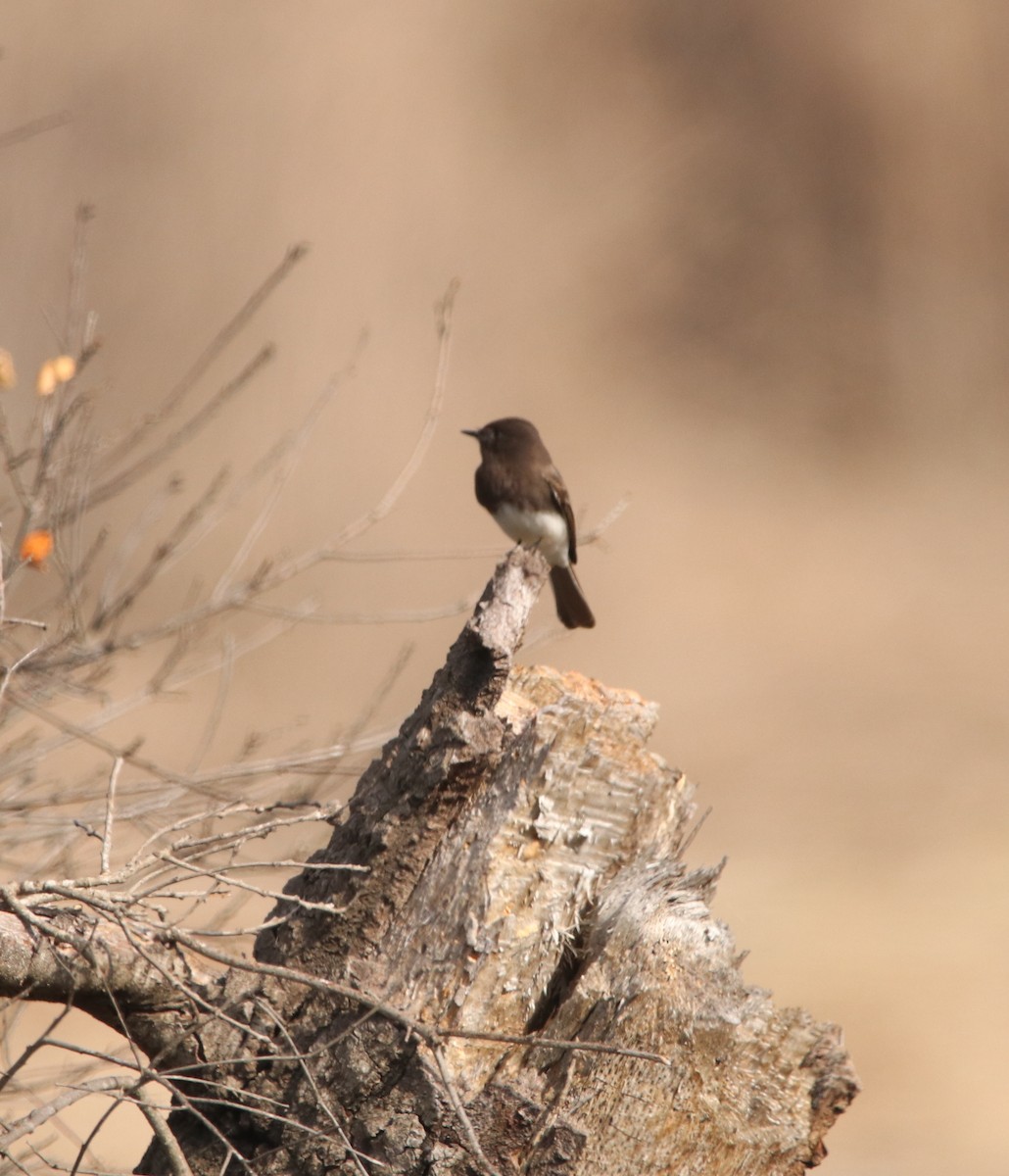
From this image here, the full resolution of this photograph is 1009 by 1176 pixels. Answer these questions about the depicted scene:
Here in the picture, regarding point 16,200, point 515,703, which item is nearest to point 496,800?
point 515,703

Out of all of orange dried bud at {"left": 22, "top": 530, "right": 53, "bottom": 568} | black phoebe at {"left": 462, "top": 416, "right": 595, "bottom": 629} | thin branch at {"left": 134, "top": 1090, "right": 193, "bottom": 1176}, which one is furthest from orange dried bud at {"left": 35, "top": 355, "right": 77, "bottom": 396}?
black phoebe at {"left": 462, "top": 416, "right": 595, "bottom": 629}

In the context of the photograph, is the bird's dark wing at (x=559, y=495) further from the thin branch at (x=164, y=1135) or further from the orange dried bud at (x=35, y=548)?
the thin branch at (x=164, y=1135)

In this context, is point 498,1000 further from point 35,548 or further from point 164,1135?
point 35,548

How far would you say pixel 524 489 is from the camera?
478cm

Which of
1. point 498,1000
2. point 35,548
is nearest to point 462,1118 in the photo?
point 498,1000

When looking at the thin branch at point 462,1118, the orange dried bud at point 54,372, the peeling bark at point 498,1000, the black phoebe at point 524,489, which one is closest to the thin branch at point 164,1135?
the peeling bark at point 498,1000

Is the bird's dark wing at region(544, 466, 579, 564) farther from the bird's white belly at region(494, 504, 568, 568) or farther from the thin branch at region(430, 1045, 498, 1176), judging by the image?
the thin branch at region(430, 1045, 498, 1176)

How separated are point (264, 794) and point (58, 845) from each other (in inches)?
18.8

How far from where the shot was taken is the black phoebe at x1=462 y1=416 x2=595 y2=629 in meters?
4.79

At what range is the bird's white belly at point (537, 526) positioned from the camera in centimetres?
480

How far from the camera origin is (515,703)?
6.86ft

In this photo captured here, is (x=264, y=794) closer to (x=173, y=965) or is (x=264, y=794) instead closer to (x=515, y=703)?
(x=515, y=703)

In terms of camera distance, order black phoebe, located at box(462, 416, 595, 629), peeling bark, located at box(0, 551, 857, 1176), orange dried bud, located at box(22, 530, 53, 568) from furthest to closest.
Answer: black phoebe, located at box(462, 416, 595, 629) < orange dried bud, located at box(22, 530, 53, 568) < peeling bark, located at box(0, 551, 857, 1176)

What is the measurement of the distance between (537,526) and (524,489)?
5.2 inches
